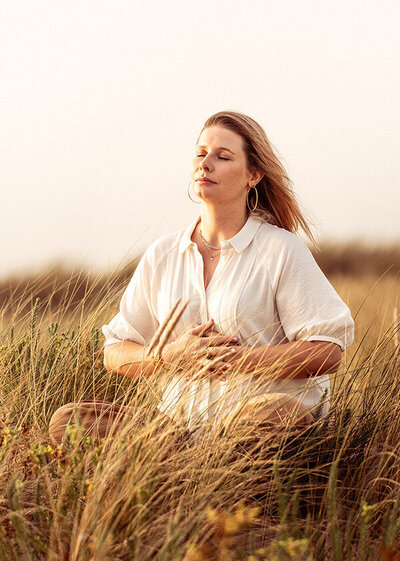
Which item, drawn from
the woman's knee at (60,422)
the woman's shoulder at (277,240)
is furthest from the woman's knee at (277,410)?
the woman's knee at (60,422)

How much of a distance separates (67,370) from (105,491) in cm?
166

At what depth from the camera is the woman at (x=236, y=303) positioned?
3.12 m

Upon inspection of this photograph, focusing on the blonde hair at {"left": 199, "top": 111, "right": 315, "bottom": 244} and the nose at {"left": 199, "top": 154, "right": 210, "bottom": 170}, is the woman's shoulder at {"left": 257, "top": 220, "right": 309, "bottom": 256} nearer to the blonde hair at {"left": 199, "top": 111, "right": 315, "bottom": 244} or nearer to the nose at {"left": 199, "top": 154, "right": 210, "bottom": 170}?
the blonde hair at {"left": 199, "top": 111, "right": 315, "bottom": 244}

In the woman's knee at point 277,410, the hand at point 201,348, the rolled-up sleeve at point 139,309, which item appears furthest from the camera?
the rolled-up sleeve at point 139,309

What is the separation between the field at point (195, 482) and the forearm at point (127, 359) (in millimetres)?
182

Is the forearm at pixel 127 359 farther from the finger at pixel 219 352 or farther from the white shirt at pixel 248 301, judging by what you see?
the finger at pixel 219 352

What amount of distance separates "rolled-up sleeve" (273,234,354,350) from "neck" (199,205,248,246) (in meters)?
0.27

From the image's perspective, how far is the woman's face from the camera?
11.2 ft

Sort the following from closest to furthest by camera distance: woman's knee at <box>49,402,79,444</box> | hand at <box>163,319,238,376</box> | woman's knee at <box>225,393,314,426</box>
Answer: woman's knee at <box>225,393,314,426</box>
hand at <box>163,319,238,376</box>
woman's knee at <box>49,402,79,444</box>

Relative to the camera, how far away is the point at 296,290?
3303 mm

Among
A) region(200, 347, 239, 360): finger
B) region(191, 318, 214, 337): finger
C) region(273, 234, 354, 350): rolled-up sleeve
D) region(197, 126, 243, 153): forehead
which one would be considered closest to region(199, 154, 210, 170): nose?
region(197, 126, 243, 153): forehead

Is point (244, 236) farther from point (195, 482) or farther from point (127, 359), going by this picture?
point (195, 482)

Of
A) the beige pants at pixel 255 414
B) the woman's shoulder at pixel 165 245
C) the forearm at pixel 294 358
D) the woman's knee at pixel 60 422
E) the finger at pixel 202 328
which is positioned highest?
the woman's shoulder at pixel 165 245

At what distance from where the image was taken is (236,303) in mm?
3355
